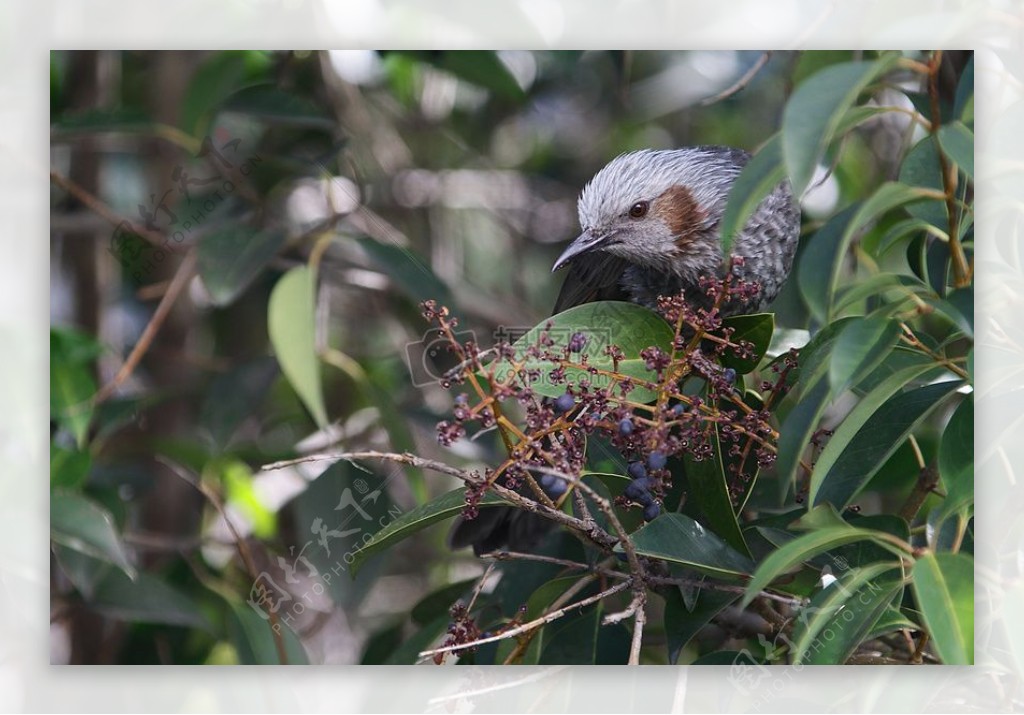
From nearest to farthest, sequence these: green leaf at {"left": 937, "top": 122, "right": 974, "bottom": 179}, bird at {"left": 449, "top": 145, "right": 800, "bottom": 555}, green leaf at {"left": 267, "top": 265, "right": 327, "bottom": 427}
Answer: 1. green leaf at {"left": 937, "top": 122, "right": 974, "bottom": 179}
2. green leaf at {"left": 267, "top": 265, "right": 327, "bottom": 427}
3. bird at {"left": 449, "top": 145, "right": 800, "bottom": 555}

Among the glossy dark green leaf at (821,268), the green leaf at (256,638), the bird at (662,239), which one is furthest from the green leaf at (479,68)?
the green leaf at (256,638)

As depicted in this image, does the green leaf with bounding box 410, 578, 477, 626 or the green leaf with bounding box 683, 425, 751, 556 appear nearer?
the green leaf with bounding box 683, 425, 751, 556

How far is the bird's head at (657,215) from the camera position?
145 cm

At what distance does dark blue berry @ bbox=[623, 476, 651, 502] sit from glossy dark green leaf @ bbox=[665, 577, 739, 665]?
138 millimetres

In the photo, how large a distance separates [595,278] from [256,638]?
0.63 meters

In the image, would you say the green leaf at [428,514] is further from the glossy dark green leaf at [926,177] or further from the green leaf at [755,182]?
the glossy dark green leaf at [926,177]

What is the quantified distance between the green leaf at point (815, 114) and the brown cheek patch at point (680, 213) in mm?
364

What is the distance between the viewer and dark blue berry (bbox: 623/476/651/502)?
1211mm

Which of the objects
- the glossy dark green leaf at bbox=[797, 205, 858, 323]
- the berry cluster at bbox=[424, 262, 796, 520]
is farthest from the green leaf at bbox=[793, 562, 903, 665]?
the glossy dark green leaf at bbox=[797, 205, 858, 323]

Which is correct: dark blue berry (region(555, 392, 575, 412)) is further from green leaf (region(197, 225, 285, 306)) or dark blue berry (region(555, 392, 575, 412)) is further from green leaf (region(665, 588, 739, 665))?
green leaf (region(197, 225, 285, 306))

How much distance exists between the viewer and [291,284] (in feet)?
4.59

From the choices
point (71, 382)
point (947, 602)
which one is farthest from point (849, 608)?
point (71, 382)

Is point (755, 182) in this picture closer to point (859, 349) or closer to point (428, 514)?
point (859, 349)

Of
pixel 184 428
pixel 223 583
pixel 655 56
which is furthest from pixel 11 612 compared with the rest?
pixel 655 56
